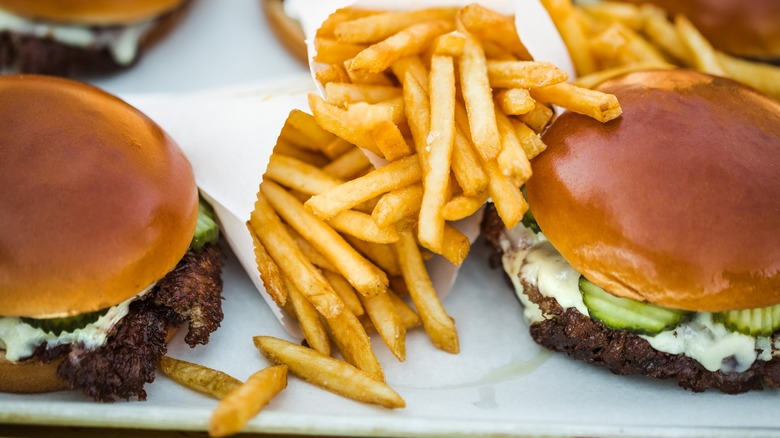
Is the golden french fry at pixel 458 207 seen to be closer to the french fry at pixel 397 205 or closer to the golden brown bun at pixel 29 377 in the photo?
the french fry at pixel 397 205

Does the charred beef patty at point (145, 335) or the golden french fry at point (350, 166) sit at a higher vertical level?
the golden french fry at point (350, 166)

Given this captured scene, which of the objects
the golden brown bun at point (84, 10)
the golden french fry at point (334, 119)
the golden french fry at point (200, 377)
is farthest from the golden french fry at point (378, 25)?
the golden brown bun at point (84, 10)

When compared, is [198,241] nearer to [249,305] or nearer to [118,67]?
[249,305]

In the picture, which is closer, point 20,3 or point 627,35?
point 627,35

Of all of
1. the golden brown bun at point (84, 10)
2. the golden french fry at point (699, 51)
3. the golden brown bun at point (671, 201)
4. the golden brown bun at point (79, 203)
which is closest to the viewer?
the golden brown bun at point (79, 203)

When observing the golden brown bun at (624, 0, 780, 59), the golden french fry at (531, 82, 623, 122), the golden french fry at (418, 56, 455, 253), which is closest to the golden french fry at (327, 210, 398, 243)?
the golden french fry at (418, 56, 455, 253)

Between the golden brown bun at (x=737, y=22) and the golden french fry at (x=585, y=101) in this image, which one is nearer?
the golden french fry at (x=585, y=101)

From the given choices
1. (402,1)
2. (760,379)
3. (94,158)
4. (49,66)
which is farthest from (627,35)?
(49,66)
